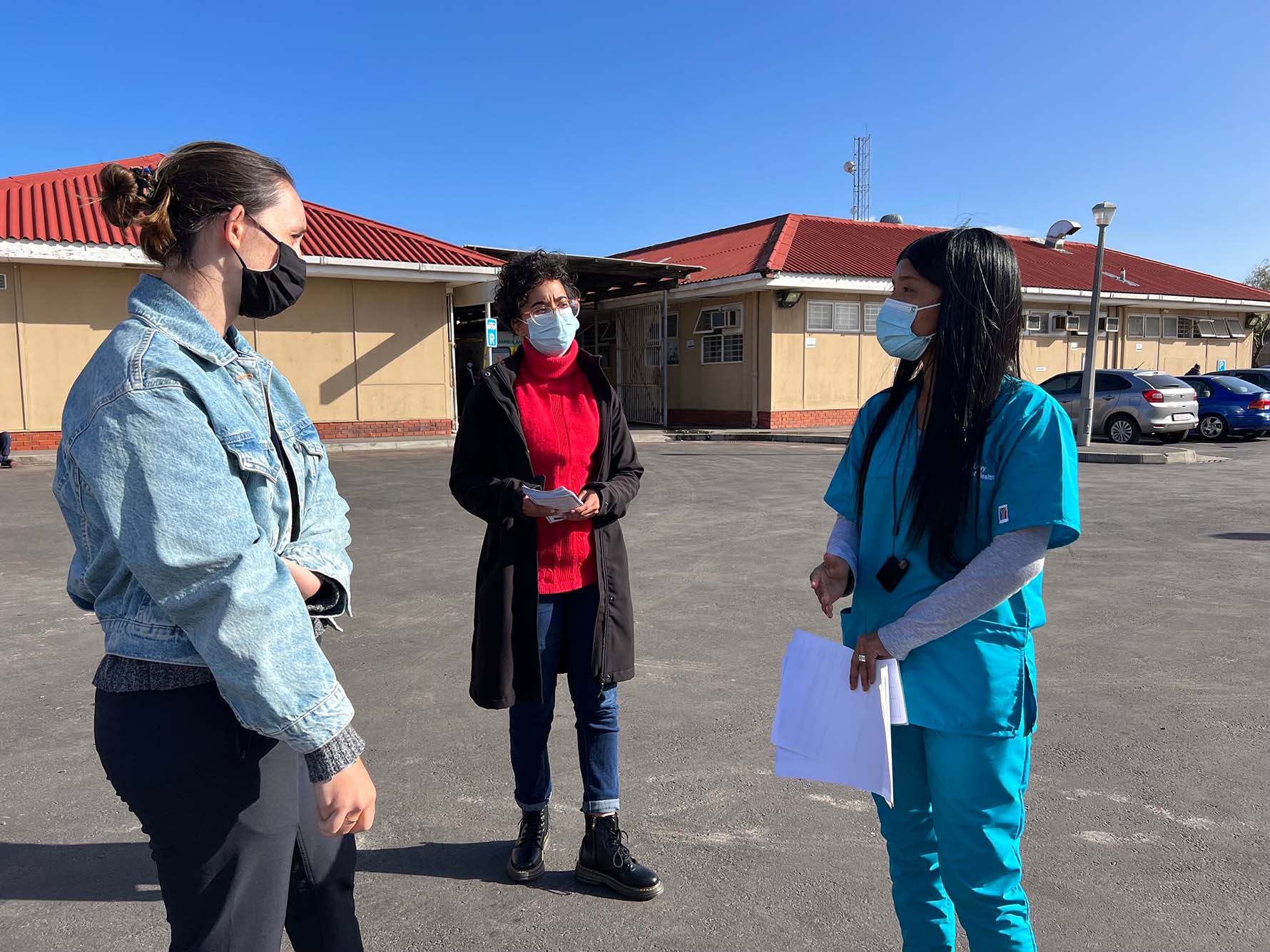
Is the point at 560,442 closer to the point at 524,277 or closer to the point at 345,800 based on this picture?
the point at 524,277

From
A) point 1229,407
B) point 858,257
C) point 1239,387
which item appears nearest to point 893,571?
point 1229,407

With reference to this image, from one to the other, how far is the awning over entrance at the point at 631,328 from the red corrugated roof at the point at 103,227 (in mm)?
3079

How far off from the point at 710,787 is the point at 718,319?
2082 cm

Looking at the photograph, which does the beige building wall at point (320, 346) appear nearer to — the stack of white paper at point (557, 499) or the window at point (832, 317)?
the window at point (832, 317)

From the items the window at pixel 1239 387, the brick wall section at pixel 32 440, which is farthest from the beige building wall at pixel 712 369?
the brick wall section at pixel 32 440

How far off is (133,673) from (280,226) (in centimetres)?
86

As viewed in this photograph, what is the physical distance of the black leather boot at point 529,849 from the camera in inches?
112

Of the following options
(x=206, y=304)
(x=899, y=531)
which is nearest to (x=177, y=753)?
(x=206, y=304)

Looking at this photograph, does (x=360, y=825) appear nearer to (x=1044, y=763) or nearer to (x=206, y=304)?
(x=206, y=304)

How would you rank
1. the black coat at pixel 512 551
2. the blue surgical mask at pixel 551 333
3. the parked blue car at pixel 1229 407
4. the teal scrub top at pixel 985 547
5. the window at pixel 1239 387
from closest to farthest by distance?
the teal scrub top at pixel 985 547 < the black coat at pixel 512 551 < the blue surgical mask at pixel 551 333 < the parked blue car at pixel 1229 407 < the window at pixel 1239 387

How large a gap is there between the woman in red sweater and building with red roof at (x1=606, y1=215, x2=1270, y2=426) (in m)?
17.4

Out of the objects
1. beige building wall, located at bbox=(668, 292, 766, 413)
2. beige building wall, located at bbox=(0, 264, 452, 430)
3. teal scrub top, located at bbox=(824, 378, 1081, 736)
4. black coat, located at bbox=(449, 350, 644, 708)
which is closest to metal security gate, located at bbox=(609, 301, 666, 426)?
beige building wall, located at bbox=(668, 292, 766, 413)

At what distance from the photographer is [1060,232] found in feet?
72.6

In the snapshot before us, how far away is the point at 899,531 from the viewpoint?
2.10 m
